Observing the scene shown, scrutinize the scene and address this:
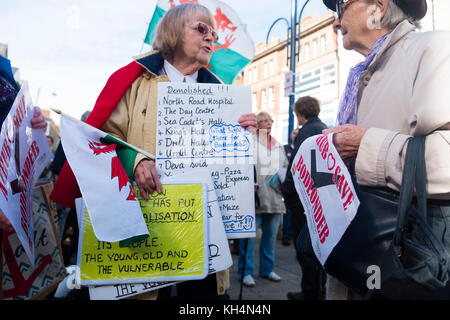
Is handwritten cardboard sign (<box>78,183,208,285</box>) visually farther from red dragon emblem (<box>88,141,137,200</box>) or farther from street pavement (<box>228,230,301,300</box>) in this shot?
street pavement (<box>228,230,301,300</box>)

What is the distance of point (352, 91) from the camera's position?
56.3 inches

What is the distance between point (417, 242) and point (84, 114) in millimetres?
4259

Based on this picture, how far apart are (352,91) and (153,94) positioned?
3.18ft

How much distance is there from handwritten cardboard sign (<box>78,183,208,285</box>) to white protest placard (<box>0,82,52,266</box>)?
0.44m

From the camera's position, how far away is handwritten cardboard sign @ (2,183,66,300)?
183cm

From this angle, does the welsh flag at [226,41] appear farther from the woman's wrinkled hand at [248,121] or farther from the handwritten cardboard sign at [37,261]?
the handwritten cardboard sign at [37,261]

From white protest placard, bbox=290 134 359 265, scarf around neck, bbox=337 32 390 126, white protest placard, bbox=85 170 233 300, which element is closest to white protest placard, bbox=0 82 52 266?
white protest placard, bbox=85 170 233 300

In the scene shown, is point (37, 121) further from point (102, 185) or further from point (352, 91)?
point (352, 91)

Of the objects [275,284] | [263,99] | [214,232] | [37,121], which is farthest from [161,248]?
[263,99]

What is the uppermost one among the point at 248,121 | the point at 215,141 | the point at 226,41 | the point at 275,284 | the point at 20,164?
the point at 226,41


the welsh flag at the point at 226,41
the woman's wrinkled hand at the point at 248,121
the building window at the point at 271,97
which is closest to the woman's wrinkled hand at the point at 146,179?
the woman's wrinkled hand at the point at 248,121

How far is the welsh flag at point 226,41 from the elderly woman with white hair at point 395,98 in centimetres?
132

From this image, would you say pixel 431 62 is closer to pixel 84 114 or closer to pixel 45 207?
pixel 45 207
